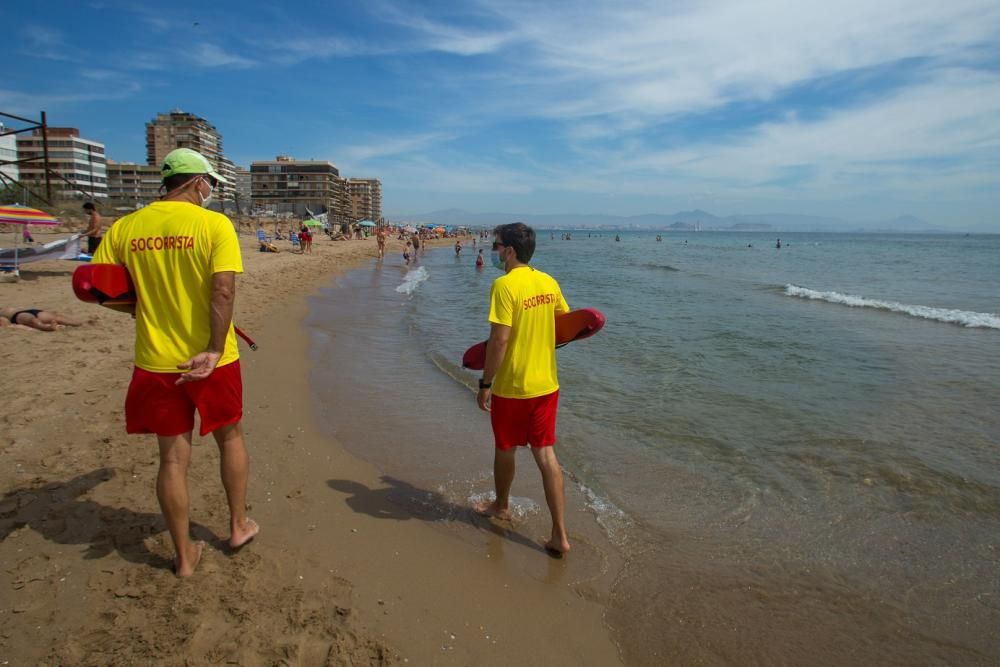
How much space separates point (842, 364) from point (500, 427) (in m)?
7.97

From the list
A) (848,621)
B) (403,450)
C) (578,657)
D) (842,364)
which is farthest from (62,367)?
(842,364)

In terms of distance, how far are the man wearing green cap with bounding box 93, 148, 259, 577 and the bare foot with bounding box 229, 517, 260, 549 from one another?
0.43m

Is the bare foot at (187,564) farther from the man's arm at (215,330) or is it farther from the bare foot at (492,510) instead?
the bare foot at (492,510)

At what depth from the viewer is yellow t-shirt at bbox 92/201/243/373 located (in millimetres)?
2574

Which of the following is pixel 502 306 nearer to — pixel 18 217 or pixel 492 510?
pixel 492 510

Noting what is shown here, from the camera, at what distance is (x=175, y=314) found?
262 cm

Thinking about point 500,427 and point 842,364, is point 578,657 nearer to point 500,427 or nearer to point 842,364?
point 500,427

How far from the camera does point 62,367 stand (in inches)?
228

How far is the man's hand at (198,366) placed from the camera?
2.57 meters

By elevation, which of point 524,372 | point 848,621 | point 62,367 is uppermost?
point 524,372

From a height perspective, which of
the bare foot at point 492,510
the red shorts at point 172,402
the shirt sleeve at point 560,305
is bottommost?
the bare foot at point 492,510

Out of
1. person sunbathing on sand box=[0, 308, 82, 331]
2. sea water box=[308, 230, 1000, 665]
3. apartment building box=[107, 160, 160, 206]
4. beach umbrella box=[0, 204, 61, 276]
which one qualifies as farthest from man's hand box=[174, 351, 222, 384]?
apartment building box=[107, 160, 160, 206]

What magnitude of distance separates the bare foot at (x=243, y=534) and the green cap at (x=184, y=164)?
192 cm

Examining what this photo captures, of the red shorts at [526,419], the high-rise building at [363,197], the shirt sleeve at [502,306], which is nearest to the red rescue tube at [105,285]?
the shirt sleeve at [502,306]
